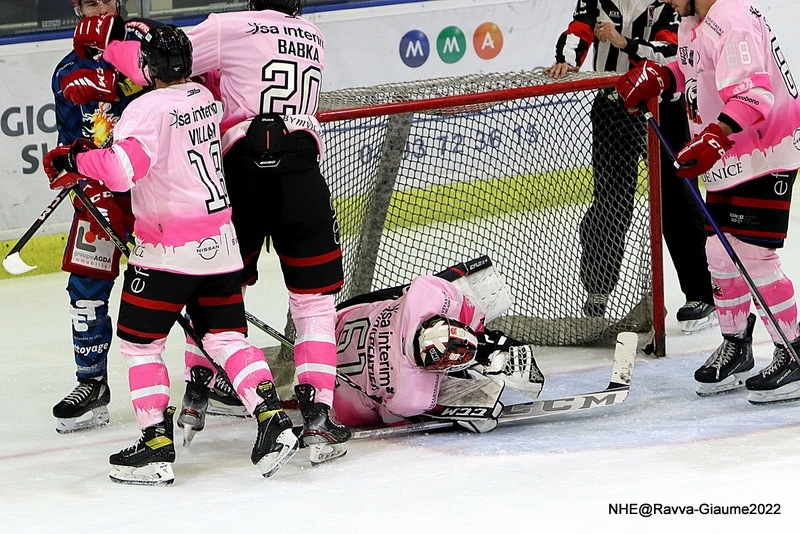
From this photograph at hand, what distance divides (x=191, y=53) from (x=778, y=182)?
156cm

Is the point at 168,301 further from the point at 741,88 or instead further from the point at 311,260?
the point at 741,88

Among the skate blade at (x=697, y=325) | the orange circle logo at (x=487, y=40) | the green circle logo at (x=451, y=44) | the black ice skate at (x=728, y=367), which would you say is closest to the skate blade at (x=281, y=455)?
the black ice skate at (x=728, y=367)

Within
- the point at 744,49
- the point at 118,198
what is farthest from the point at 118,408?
the point at 744,49

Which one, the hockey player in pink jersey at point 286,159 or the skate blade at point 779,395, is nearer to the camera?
the hockey player in pink jersey at point 286,159

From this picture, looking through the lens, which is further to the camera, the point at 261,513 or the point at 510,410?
the point at 510,410

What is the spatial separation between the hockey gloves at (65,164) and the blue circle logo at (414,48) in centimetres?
306

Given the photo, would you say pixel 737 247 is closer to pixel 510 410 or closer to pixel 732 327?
pixel 732 327

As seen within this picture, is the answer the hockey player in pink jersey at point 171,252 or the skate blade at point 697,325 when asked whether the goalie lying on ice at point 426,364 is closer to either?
the hockey player in pink jersey at point 171,252

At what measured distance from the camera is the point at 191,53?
2992 millimetres

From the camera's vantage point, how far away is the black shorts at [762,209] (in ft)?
11.3

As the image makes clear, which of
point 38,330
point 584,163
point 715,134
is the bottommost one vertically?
point 38,330

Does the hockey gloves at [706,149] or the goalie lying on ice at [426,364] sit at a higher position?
the hockey gloves at [706,149]

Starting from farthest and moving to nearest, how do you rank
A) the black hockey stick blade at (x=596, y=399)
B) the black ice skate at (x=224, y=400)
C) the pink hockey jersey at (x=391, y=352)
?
the black ice skate at (x=224, y=400) → the black hockey stick blade at (x=596, y=399) → the pink hockey jersey at (x=391, y=352)

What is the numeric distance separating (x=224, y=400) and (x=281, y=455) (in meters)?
0.78
